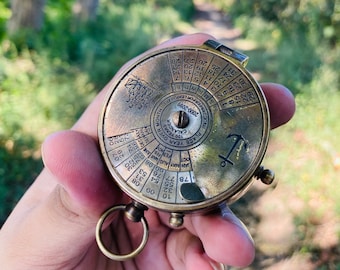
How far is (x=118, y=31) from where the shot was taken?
28.6ft

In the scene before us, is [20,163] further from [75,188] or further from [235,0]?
[235,0]

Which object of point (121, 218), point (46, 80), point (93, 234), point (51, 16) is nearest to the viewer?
point (93, 234)

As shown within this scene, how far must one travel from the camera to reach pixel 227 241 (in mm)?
1298

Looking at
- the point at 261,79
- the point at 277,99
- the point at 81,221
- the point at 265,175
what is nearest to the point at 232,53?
the point at 277,99

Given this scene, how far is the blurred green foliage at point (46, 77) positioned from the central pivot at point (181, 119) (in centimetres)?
260

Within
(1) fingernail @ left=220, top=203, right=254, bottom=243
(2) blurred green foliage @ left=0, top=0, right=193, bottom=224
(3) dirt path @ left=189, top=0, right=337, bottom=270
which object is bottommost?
(2) blurred green foliage @ left=0, top=0, right=193, bottom=224

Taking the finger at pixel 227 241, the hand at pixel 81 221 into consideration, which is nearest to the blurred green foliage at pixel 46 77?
the hand at pixel 81 221

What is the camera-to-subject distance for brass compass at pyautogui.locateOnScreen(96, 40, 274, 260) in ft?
4.08

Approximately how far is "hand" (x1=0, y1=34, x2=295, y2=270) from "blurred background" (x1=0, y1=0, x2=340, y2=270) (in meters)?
2.12

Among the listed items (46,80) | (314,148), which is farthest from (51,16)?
(314,148)

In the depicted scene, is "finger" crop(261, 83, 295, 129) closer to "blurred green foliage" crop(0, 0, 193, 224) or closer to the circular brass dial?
the circular brass dial

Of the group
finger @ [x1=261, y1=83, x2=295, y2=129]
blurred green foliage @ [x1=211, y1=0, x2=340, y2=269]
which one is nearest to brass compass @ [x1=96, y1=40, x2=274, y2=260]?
finger @ [x1=261, y1=83, x2=295, y2=129]

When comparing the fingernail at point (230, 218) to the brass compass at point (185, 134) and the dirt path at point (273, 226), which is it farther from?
the dirt path at point (273, 226)

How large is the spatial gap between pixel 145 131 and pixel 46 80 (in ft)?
12.8
